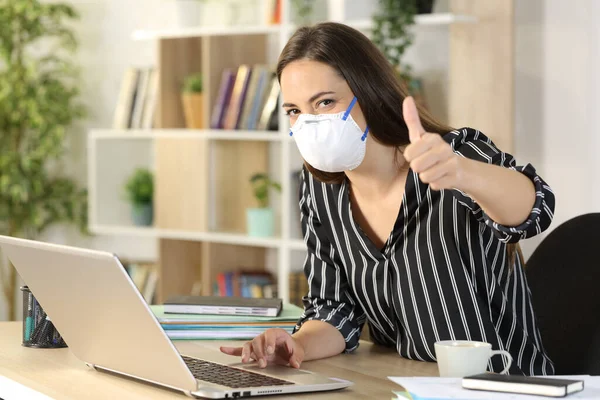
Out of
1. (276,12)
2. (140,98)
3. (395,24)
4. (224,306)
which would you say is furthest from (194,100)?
(224,306)

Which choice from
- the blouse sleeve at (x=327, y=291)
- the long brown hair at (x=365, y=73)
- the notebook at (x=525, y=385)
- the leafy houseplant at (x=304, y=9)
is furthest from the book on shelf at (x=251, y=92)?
the notebook at (x=525, y=385)

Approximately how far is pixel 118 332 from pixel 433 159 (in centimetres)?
48

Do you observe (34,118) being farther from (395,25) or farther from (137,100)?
(395,25)

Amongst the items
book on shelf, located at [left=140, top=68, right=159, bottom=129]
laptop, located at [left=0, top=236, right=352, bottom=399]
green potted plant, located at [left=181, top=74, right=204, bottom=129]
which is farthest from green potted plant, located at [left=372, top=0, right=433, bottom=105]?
laptop, located at [left=0, top=236, right=352, bottom=399]

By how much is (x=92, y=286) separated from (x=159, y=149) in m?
2.72

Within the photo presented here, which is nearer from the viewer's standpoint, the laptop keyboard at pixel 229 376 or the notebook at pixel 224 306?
the laptop keyboard at pixel 229 376

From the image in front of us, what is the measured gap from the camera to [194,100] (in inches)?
149

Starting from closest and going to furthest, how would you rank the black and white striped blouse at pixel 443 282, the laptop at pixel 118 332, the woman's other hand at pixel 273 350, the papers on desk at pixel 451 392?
the papers on desk at pixel 451 392 → the laptop at pixel 118 332 → the woman's other hand at pixel 273 350 → the black and white striped blouse at pixel 443 282

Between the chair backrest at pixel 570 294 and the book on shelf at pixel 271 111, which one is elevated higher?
the book on shelf at pixel 271 111

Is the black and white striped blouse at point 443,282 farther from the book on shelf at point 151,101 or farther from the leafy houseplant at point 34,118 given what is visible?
the leafy houseplant at point 34,118

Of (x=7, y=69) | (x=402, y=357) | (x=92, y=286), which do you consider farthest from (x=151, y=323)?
(x=7, y=69)

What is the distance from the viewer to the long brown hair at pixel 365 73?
1.61 meters

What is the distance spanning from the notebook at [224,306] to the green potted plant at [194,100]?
2.09 meters

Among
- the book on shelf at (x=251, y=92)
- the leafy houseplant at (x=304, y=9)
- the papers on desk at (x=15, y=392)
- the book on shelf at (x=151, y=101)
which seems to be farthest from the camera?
the book on shelf at (x=151, y=101)
